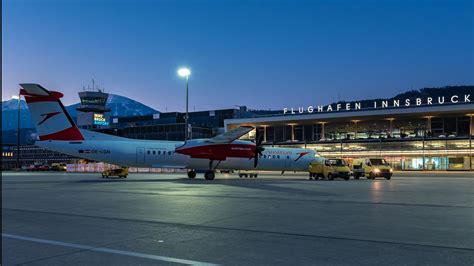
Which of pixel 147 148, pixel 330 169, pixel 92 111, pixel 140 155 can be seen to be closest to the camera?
pixel 140 155

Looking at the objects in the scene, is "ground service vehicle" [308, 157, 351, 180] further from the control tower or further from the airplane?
the control tower

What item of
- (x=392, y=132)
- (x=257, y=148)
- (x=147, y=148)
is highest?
(x=392, y=132)

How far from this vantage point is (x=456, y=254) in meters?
7.64

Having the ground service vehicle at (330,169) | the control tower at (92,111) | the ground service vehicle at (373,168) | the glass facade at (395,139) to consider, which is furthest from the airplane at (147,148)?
the control tower at (92,111)

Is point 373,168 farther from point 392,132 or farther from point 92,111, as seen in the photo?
point 92,111

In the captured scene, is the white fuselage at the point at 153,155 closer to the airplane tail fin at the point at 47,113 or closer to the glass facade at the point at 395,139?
the airplane tail fin at the point at 47,113

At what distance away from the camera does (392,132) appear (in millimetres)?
89312

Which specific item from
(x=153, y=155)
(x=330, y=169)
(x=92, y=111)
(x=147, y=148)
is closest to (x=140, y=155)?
(x=147, y=148)

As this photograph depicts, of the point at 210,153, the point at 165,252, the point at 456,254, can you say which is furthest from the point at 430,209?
the point at 210,153

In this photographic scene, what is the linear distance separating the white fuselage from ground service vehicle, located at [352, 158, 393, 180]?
5.96 meters

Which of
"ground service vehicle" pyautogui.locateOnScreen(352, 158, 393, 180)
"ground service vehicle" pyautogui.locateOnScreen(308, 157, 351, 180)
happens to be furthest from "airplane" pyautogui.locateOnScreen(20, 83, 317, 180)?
"ground service vehicle" pyautogui.locateOnScreen(352, 158, 393, 180)

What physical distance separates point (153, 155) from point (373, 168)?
23050 millimetres

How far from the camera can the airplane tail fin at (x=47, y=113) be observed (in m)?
33.7

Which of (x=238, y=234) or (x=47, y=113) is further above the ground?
(x=47, y=113)
